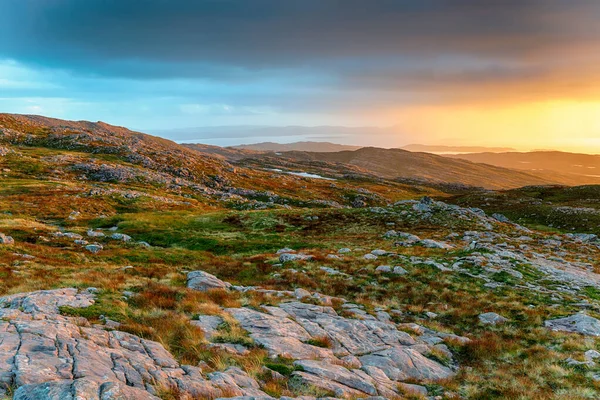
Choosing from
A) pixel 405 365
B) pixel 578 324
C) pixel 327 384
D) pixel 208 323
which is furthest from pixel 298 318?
pixel 578 324

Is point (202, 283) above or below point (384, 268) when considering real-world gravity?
above

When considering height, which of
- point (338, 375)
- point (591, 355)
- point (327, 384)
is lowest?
point (591, 355)

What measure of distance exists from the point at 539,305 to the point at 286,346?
1726cm

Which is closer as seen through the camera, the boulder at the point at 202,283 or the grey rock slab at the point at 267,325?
the grey rock slab at the point at 267,325

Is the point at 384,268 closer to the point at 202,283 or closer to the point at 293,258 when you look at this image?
the point at 293,258

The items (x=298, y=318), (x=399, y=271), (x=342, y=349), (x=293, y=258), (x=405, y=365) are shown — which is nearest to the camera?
(x=405, y=365)

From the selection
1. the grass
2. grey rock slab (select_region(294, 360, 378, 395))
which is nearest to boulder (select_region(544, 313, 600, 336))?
the grass

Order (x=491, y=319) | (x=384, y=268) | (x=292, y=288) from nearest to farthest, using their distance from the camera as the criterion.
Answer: (x=491, y=319) < (x=292, y=288) < (x=384, y=268)

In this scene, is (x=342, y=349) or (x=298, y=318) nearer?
(x=342, y=349)

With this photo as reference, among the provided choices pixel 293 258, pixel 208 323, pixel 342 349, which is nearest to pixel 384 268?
pixel 293 258

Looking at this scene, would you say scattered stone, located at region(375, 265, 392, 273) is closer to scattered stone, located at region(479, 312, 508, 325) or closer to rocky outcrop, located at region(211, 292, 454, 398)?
scattered stone, located at region(479, 312, 508, 325)

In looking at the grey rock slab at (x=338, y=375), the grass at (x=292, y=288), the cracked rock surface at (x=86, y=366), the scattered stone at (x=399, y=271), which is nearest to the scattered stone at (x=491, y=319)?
the grass at (x=292, y=288)

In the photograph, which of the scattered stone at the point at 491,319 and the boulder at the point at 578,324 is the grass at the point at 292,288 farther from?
the boulder at the point at 578,324

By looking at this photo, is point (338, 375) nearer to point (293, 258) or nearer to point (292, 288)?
A: point (292, 288)
